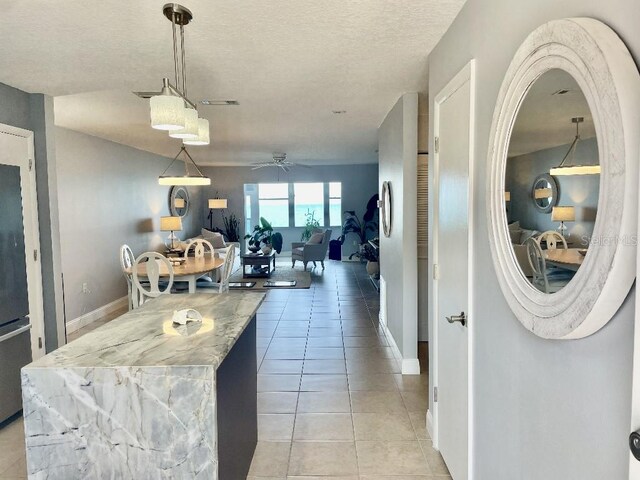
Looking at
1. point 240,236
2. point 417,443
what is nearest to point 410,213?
point 417,443

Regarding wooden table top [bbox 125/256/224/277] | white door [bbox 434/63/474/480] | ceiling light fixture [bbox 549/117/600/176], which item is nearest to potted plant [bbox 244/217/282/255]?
wooden table top [bbox 125/256/224/277]

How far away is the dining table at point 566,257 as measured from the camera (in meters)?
1.04

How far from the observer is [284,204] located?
1206 centimetres

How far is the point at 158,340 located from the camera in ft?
6.07

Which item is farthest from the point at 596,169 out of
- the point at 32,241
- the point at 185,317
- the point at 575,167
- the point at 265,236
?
the point at 265,236

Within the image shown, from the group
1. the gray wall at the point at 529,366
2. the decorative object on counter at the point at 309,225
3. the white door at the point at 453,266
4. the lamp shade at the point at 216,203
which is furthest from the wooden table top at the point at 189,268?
the decorative object on counter at the point at 309,225

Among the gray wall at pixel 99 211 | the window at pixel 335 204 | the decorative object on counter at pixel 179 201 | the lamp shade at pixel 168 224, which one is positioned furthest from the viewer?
the window at pixel 335 204

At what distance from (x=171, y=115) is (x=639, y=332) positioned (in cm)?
185

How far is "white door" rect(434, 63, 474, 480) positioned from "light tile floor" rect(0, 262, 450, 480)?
1.12 ft

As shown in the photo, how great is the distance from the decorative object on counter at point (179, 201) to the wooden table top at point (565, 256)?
8.63 metres

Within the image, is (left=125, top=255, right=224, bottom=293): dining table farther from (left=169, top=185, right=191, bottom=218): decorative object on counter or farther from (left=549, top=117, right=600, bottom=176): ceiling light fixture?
(left=549, top=117, right=600, bottom=176): ceiling light fixture

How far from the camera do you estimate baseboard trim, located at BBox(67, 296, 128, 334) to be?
212 inches

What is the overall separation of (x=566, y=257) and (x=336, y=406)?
2.52 m

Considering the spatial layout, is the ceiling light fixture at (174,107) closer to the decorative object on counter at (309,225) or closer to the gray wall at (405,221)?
the gray wall at (405,221)
